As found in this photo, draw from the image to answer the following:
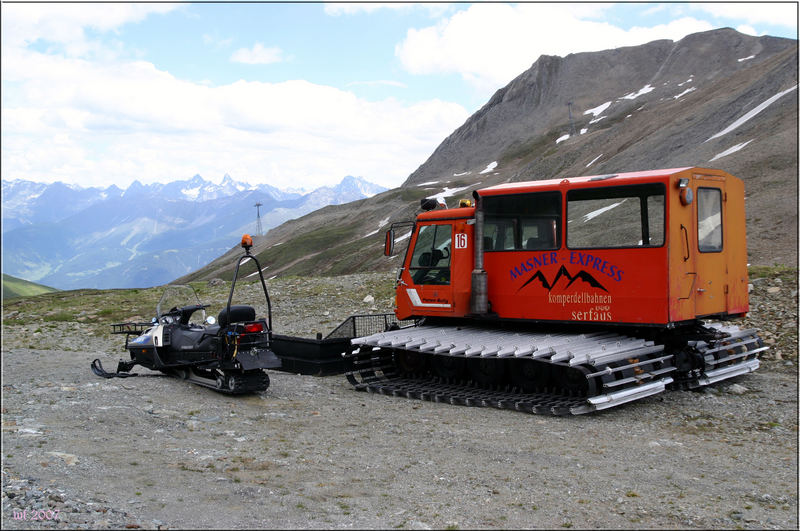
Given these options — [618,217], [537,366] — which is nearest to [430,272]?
[537,366]

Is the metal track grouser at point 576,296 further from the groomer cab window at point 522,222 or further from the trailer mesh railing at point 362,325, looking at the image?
the trailer mesh railing at point 362,325

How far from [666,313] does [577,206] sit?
248 cm

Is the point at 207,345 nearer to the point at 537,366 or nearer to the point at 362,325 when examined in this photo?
the point at 362,325

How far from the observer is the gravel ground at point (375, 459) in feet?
19.3

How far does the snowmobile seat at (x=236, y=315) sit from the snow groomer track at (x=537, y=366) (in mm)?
2427

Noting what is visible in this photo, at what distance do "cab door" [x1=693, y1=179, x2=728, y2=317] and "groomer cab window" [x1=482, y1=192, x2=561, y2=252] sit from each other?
232cm

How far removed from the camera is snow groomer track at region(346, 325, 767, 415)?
10.7m

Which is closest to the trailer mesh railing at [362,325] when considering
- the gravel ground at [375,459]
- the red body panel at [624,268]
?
the gravel ground at [375,459]

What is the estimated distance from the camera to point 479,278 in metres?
12.7

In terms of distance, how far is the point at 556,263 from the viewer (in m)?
12.0

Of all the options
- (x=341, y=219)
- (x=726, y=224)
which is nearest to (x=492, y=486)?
(x=726, y=224)

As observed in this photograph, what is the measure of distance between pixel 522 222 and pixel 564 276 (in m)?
1.33

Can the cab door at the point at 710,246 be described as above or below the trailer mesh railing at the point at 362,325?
above

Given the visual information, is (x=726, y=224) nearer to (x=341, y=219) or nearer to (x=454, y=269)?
(x=454, y=269)
